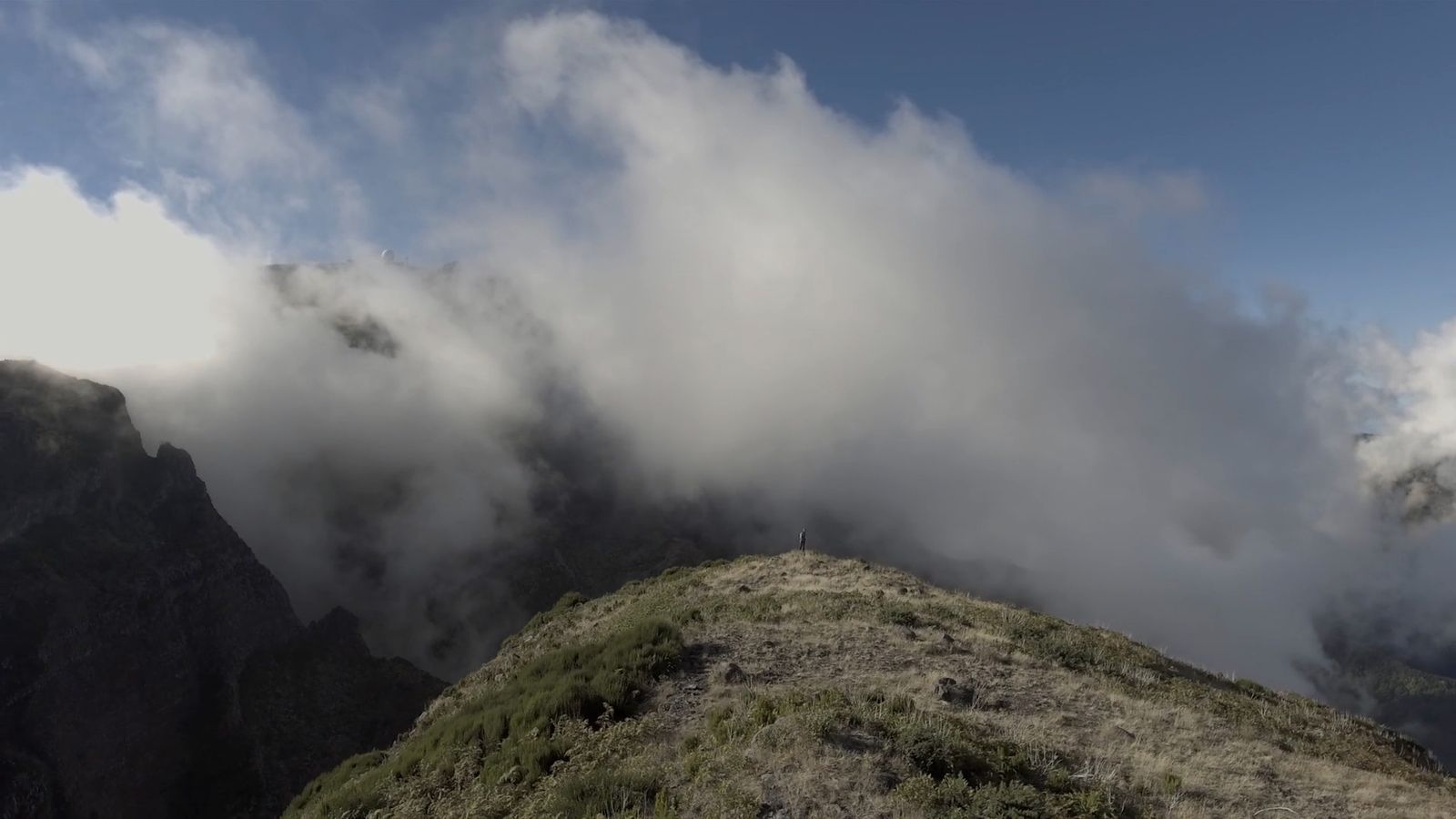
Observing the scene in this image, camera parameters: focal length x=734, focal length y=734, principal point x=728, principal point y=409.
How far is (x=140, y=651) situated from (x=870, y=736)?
427 feet

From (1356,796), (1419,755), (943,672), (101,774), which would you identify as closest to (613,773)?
(943,672)

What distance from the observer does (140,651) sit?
105875 millimetres

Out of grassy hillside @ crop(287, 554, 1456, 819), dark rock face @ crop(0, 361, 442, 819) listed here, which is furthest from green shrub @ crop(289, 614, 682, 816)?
dark rock face @ crop(0, 361, 442, 819)

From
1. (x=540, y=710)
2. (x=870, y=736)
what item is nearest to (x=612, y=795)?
(x=870, y=736)

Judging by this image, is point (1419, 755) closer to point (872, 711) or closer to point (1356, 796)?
point (1356, 796)

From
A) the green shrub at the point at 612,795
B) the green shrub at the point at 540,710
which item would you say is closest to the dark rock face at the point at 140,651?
the green shrub at the point at 540,710

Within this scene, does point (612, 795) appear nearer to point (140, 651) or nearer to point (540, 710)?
point (540, 710)

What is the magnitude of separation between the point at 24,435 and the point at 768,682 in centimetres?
13856

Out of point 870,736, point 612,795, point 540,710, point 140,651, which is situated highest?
point 870,736

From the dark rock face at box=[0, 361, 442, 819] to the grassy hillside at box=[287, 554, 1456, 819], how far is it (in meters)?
96.9

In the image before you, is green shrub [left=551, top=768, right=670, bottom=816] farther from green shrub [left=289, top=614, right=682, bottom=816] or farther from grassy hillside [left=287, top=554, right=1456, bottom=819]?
green shrub [left=289, top=614, right=682, bottom=816]

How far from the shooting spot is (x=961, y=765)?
Answer: 43.4 ft

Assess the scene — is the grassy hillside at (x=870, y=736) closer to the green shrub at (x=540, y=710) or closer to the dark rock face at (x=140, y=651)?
the green shrub at (x=540, y=710)

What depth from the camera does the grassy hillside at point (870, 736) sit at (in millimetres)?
12414
